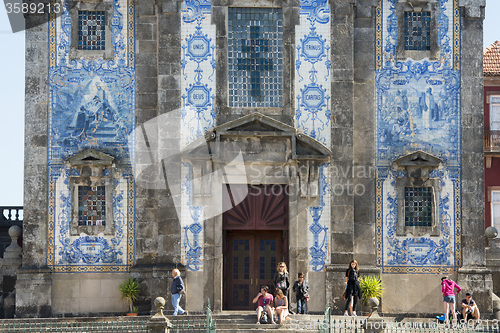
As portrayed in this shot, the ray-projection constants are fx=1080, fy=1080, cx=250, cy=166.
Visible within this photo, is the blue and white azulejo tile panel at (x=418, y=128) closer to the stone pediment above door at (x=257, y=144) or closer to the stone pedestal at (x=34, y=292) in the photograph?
the stone pediment above door at (x=257, y=144)

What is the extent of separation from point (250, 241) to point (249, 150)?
243 centimetres

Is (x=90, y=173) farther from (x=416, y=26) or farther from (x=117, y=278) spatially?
(x=416, y=26)

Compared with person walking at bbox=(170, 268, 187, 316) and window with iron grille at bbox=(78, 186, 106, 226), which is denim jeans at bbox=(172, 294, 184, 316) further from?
window with iron grille at bbox=(78, 186, 106, 226)

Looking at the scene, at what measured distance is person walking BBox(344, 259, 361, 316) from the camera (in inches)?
1051

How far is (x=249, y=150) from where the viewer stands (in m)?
28.2

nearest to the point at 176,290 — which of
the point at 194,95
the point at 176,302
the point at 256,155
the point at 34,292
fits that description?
the point at 176,302

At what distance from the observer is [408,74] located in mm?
28891

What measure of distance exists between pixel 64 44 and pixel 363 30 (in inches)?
314

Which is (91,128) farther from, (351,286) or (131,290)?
(351,286)

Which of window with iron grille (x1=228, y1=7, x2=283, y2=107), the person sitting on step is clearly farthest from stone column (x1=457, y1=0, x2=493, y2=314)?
the person sitting on step

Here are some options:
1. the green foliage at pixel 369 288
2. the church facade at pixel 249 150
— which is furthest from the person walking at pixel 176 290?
the green foliage at pixel 369 288

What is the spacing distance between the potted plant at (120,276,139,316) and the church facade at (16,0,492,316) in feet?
0.75

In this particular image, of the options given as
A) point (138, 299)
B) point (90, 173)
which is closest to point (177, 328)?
point (138, 299)

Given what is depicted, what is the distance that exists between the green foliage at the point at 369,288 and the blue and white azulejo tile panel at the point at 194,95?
4.23 meters
